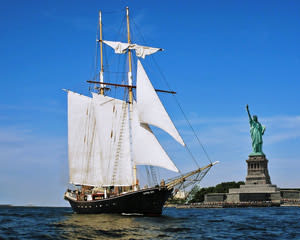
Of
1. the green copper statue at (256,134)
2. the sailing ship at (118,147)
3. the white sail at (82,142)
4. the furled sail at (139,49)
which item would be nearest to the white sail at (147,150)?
the sailing ship at (118,147)

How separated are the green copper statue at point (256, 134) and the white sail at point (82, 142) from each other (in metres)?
57.7

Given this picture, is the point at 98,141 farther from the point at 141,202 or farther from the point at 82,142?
the point at 141,202

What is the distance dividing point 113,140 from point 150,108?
9012mm

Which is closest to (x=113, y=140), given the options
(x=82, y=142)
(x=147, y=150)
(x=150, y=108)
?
(x=82, y=142)

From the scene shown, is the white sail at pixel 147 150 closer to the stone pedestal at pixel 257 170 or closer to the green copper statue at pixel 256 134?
the stone pedestal at pixel 257 170

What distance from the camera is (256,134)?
111375 mm

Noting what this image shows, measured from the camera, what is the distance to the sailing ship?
1900 inches

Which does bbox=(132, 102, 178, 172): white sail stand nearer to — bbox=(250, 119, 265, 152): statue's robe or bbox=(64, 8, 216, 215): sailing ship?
bbox=(64, 8, 216, 215): sailing ship

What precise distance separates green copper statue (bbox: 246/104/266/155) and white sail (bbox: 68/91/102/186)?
Result: 5774 centimetres

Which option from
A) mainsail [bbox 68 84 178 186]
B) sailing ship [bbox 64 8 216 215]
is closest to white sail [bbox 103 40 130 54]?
sailing ship [bbox 64 8 216 215]

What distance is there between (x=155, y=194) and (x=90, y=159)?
534 inches

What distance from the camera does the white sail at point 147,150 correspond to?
48.0 meters

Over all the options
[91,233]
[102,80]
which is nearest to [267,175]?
[102,80]

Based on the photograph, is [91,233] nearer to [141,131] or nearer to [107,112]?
[141,131]
